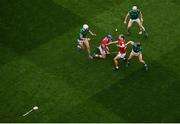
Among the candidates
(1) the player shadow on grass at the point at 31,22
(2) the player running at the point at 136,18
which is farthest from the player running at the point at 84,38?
(2) the player running at the point at 136,18

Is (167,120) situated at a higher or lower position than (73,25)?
lower

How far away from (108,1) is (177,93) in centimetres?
913

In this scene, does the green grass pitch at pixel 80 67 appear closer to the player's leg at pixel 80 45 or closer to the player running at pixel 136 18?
the player's leg at pixel 80 45

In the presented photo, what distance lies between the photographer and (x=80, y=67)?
1009 inches

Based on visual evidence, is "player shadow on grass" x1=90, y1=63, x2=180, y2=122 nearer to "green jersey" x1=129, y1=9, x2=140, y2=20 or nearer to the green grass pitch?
the green grass pitch

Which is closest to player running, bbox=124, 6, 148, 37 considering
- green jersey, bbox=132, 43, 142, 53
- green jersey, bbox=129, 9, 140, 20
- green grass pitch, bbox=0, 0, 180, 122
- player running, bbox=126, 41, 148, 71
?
green jersey, bbox=129, 9, 140, 20

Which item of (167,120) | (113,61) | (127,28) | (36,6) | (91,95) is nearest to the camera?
(167,120)

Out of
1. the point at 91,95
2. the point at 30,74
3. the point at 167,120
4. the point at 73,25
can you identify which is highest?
the point at 73,25

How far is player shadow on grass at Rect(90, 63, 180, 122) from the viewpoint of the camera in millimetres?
22672

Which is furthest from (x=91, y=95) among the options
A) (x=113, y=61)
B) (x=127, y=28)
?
(x=127, y=28)

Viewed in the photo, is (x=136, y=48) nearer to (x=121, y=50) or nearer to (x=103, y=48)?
(x=121, y=50)

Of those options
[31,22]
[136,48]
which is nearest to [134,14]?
[136,48]

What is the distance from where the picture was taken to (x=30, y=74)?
25234mm

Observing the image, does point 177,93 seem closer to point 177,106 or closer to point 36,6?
point 177,106
